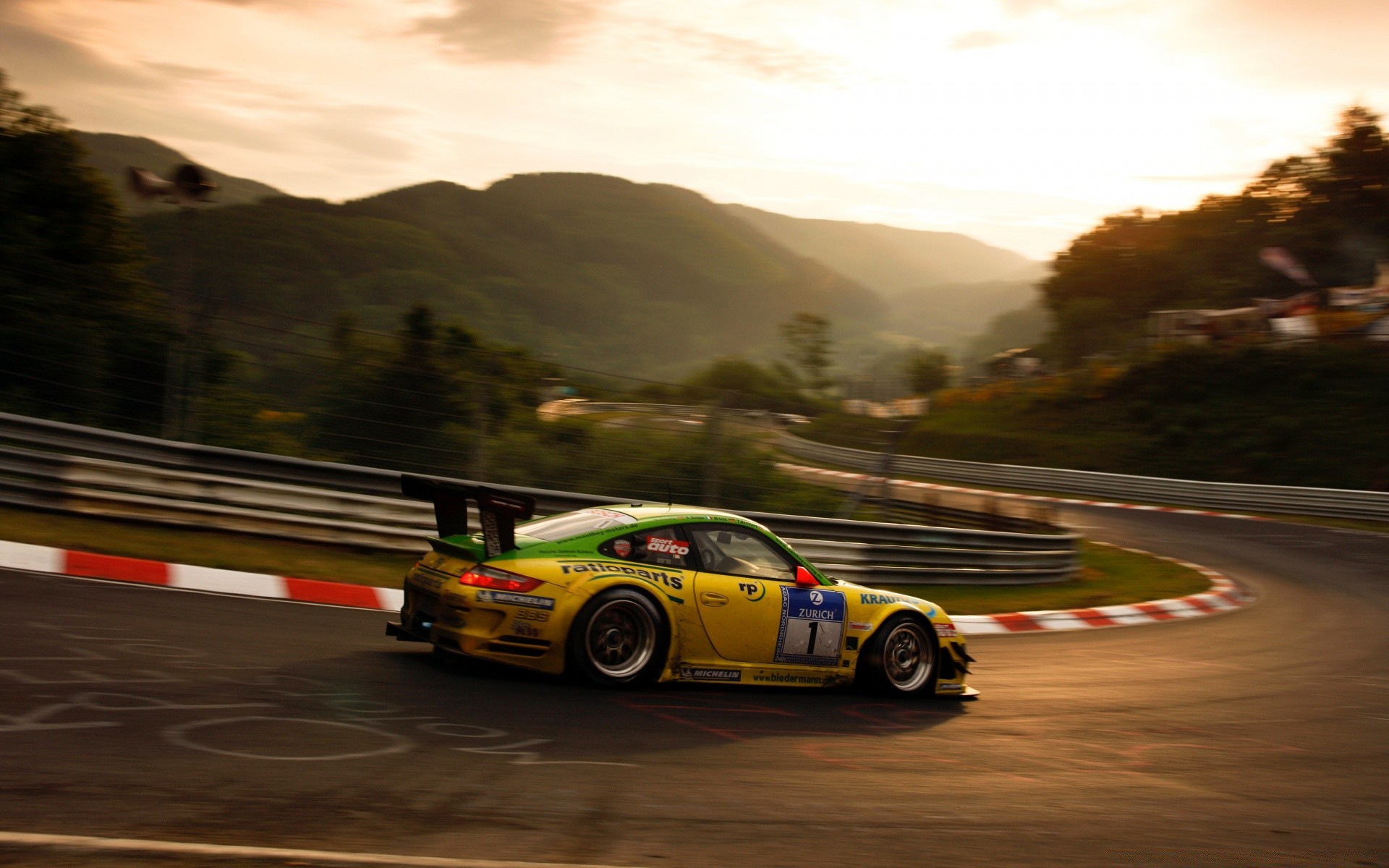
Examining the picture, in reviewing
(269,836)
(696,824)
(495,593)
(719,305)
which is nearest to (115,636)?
(495,593)

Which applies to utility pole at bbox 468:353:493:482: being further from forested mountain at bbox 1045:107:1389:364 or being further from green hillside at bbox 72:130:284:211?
green hillside at bbox 72:130:284:211

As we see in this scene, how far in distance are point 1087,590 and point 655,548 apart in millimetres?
9885

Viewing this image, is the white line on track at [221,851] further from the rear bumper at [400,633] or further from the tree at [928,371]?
the tree at [928,371]

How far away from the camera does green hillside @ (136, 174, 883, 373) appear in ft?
318

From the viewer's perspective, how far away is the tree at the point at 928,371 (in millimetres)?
65500

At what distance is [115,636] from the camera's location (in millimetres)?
6363

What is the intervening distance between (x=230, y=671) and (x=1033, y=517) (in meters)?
13.0

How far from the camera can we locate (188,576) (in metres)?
8.68

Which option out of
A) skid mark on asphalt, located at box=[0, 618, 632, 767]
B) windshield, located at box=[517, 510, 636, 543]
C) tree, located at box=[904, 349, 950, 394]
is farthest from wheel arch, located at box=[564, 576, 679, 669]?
tree, located at box=[904, 349, 950, 394]

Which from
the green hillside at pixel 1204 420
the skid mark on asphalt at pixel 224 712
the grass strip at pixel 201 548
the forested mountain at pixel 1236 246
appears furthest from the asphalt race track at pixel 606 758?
the forested mountain at pixel 1236 246

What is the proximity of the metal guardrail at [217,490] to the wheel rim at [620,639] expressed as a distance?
448 cm

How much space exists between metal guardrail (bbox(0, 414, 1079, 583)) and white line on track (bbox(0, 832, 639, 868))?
745 centimetres

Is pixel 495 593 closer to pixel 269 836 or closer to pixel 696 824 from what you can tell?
pixel 696 824

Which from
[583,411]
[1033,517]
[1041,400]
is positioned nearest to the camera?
[583,411]
